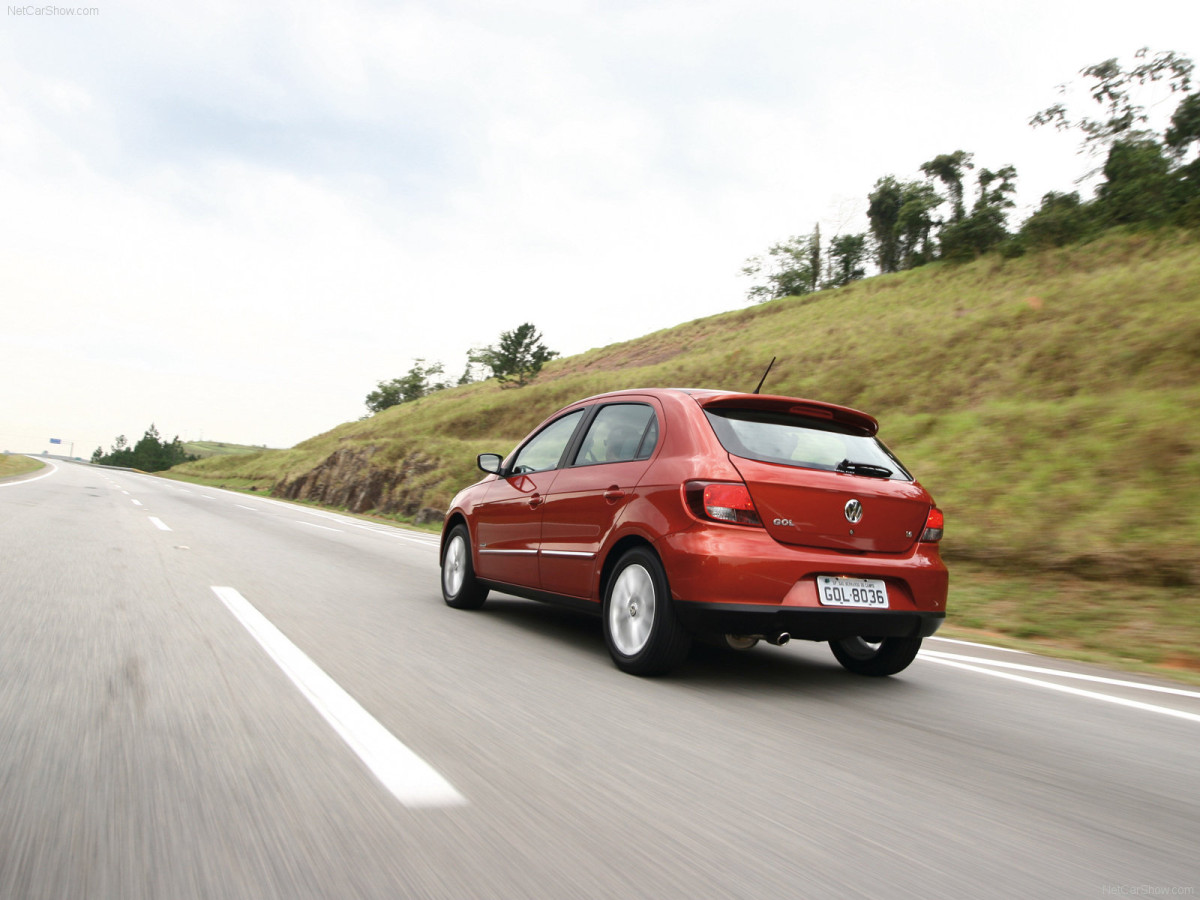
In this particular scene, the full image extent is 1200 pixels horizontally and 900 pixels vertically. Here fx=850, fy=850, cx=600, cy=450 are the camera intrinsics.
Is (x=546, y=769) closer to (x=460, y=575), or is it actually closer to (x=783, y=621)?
(x=783, y=621)

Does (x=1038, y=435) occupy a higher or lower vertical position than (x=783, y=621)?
higher

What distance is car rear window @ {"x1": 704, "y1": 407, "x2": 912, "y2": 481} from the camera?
468cm

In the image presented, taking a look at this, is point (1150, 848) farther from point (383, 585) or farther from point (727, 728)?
point (383, 585)

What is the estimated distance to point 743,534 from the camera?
4.37 meters

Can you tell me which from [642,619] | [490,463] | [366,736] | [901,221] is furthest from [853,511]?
[901,221]

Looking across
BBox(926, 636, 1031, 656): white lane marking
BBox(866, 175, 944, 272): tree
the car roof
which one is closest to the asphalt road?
BBox(926, 636, 1031, 656): white lane marking

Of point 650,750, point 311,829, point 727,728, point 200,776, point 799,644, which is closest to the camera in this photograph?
point 311,829

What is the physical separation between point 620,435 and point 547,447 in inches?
43.4

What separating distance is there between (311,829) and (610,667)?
2.68m

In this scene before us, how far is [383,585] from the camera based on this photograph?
8492mm

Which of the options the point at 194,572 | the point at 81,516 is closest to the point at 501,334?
the point at 81,516

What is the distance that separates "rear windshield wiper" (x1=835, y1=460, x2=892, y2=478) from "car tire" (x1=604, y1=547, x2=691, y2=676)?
117cm

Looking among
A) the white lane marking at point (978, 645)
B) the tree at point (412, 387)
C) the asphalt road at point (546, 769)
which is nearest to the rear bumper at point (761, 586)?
the asphalt road at point (546, 769)

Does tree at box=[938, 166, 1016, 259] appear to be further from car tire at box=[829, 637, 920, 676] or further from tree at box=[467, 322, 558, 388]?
car tire at box=[829, 637, 920, 676]
